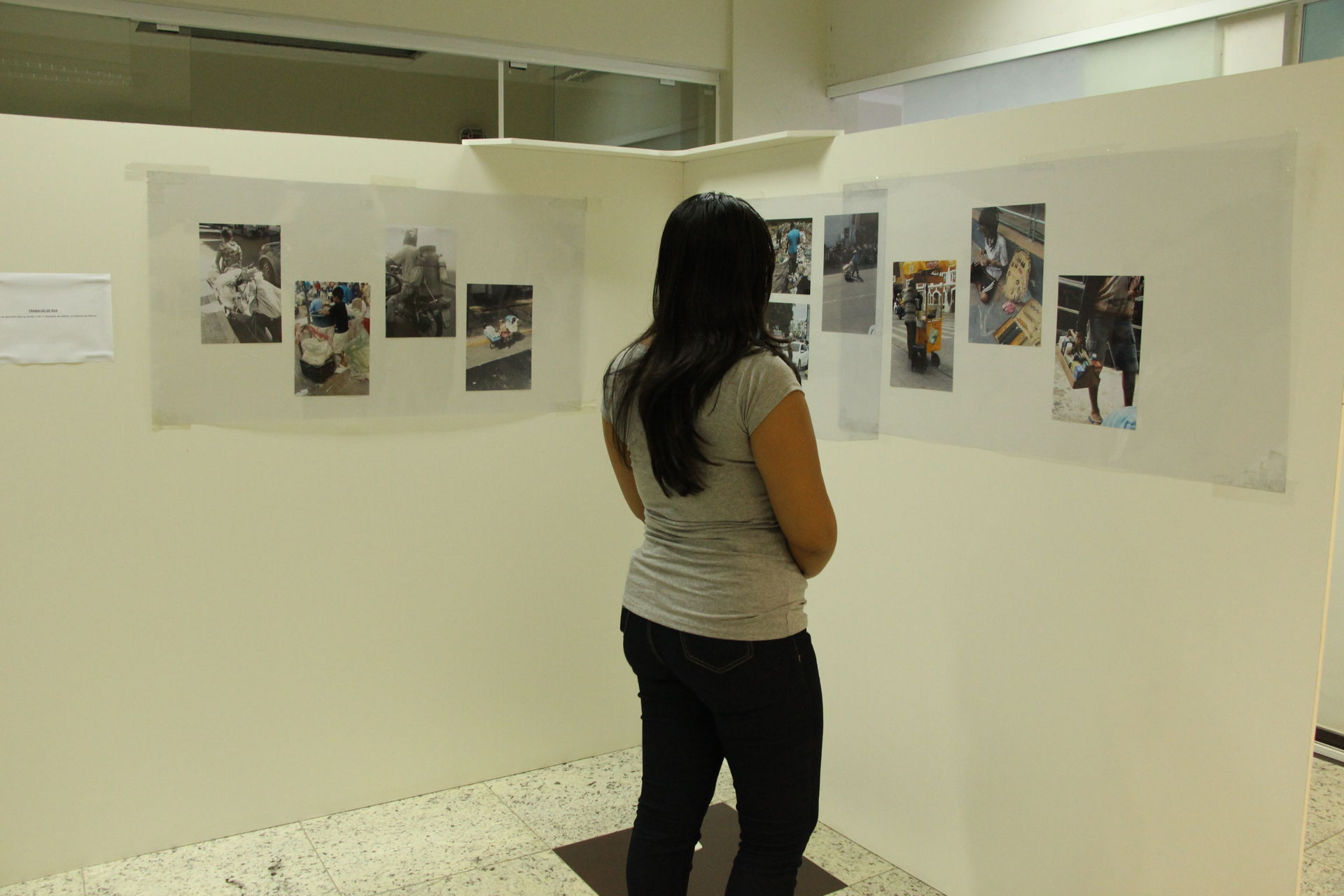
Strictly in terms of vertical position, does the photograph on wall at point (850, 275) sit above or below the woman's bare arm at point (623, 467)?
above

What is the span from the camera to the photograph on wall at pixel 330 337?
2.73 meters

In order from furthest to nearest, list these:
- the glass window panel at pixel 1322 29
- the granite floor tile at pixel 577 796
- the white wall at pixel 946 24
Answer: the white wall at pixel 946 24 → the glass window panel at pixel 1322 29 → the granite floor tile at pixel 577 796

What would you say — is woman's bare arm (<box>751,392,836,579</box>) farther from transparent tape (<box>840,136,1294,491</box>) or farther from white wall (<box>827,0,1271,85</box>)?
white wall (<box>827,0,1271,85</box>)

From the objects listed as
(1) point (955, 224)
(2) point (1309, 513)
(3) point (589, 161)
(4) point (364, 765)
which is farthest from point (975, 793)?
(3) point (589, 161)

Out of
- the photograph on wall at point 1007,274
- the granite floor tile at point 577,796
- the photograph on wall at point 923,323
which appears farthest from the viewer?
the granite floor tile at point 577,796

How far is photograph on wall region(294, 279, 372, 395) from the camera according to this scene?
8.96 feet

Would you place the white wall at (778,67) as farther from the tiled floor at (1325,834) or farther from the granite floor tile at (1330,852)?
the granite floor tile at (1330,852)

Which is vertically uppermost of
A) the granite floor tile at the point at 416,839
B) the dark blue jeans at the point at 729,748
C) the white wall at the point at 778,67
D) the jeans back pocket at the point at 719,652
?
the white wall at the point at 778,67

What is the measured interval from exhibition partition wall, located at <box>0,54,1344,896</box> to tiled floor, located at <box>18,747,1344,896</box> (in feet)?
0.24

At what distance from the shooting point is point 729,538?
5.42 feet

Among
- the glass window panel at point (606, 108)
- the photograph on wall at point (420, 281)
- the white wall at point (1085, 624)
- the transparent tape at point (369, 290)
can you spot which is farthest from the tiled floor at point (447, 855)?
the glass window panel at point (606, 108)

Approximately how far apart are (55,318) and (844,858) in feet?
7.45

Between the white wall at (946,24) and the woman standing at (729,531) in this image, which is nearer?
the woman standing at (729,531)

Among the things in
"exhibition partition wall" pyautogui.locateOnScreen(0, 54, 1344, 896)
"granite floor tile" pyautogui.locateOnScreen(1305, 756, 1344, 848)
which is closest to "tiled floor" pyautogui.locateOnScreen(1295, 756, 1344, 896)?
"granite floor tile" pyautogui.locateOnScreen(1305, 756, 1344, 848)
